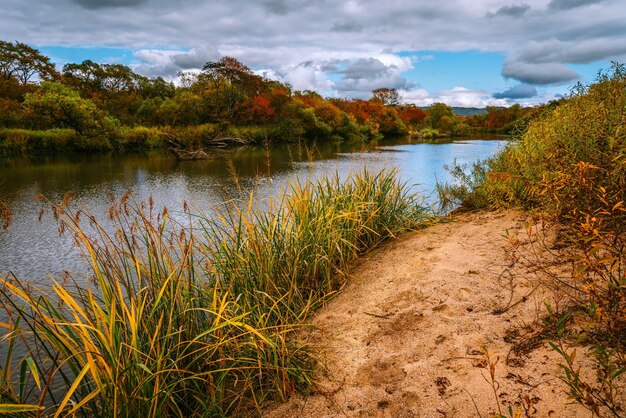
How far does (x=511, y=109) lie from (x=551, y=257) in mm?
66390

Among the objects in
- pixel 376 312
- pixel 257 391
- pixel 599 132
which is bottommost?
pixel 257 391

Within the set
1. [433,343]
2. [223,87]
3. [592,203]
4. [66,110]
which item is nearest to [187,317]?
[433,343]

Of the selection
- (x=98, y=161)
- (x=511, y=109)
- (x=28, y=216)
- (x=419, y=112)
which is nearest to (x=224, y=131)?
(x=98, y=161)

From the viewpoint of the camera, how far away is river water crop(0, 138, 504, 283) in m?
5.38

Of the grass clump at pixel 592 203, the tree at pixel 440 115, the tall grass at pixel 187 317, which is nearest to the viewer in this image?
the grass clump at pixel 592 203

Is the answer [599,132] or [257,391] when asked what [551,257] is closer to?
[599,132]

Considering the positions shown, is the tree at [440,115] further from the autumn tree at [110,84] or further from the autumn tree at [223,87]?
the autumn tree at [110,84]

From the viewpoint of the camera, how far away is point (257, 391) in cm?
233

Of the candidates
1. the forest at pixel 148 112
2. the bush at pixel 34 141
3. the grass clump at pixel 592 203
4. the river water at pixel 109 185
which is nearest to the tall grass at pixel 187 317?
the river water at pixel 109 185

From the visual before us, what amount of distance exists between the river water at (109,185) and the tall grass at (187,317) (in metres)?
0.46

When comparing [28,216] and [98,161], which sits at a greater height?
[98,161]

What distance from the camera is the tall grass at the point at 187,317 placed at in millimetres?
1827

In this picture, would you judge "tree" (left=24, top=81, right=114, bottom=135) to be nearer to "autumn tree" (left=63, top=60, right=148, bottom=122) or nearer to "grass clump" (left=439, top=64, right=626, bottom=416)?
"autumn tree" (left=63, top=60, right=148, bottom=122)

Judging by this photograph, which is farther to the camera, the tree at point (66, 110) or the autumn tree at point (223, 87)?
the autumn tree at point (223, 87)
